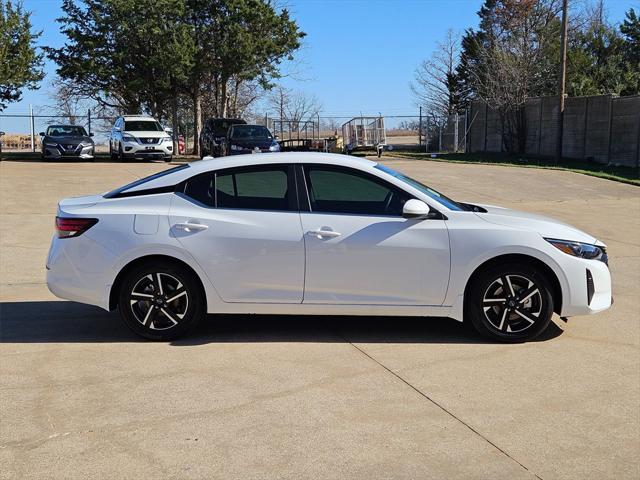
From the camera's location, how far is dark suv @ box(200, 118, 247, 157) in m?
28.0

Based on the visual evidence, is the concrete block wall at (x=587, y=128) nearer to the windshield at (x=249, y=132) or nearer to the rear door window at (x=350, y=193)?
the windshield at (x=249, y=132)

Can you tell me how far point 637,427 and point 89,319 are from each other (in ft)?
15.6

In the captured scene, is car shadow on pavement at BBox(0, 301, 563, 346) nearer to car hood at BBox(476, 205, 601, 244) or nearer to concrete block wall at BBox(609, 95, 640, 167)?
car hood at BBox(476, 205, 601, 244)

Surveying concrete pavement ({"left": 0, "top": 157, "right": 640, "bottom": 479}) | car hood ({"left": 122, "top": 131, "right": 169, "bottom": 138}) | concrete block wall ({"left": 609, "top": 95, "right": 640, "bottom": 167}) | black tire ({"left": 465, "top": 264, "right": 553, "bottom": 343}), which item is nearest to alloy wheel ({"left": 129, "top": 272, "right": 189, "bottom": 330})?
concrete pavement ({"left": 0, "top": 157, "right": 640, "bottom": 479})

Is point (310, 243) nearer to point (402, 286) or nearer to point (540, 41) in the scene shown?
point (402, 286)

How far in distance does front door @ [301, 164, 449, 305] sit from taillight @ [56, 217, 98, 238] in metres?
1.79

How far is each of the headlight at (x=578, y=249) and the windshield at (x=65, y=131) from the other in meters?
26.0

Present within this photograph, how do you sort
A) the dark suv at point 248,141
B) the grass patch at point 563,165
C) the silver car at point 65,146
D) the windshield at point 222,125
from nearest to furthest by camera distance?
the grass patch at point 563,165 < the dark suv at point 248,141 < the silver car at point 65,146 < the windshield at point 222,125

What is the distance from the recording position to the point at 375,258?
18.6ft

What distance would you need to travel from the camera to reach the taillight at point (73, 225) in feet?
18.9

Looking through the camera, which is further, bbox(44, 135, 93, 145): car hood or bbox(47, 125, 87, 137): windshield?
bbox(47, 125, 87, 137): windshield

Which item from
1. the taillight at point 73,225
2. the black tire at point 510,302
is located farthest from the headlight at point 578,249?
the taillight at point 73,225

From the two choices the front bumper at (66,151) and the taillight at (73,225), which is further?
the front bumper at (66,151)

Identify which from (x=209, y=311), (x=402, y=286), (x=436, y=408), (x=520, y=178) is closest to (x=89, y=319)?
(x=209, y=311)
